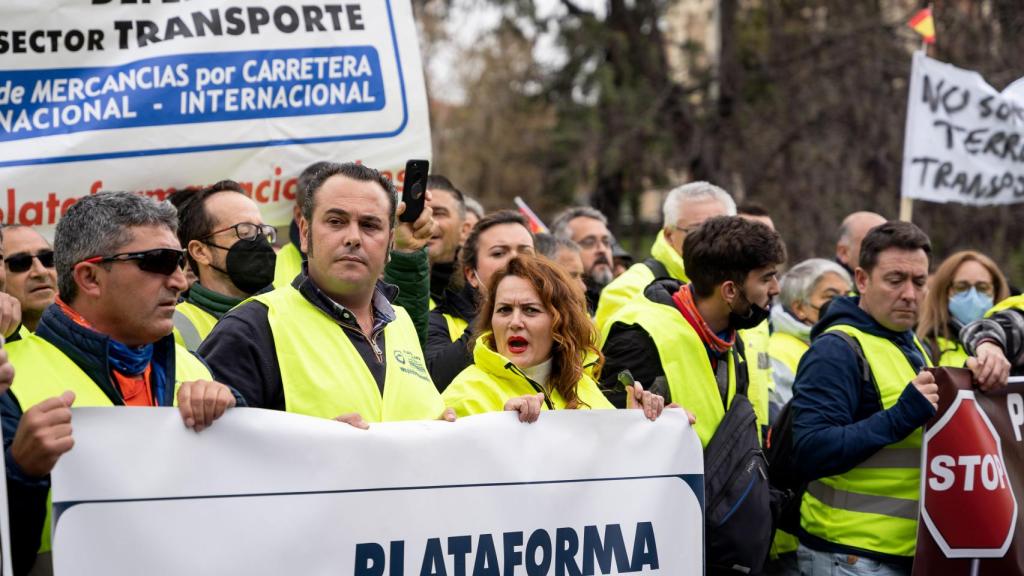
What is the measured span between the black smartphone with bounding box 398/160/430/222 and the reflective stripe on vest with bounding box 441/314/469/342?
1304 millimetres

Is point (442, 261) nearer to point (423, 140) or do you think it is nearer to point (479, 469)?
point (423, 140)

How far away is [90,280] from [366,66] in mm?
2345

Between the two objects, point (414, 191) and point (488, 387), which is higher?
point (414, 191)

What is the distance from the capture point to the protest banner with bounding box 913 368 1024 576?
4531 mm

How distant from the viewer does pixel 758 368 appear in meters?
5.36

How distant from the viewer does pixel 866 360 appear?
462 cm

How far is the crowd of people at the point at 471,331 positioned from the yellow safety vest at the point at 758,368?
0.02 m

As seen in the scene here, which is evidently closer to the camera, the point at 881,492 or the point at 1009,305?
the point at 881,492

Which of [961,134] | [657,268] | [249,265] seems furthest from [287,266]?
[961,134]

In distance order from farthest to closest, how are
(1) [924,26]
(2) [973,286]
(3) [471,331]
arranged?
(1) [924,26], (2) [973,286], (3) [471,331]

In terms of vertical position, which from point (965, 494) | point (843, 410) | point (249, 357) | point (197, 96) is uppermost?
point (197, 96)

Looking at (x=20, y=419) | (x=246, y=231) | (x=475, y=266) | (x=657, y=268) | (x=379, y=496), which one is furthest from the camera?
(x=657, y=268)

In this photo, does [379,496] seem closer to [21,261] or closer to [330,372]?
[330,372]

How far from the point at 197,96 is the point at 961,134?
516 centimetres
